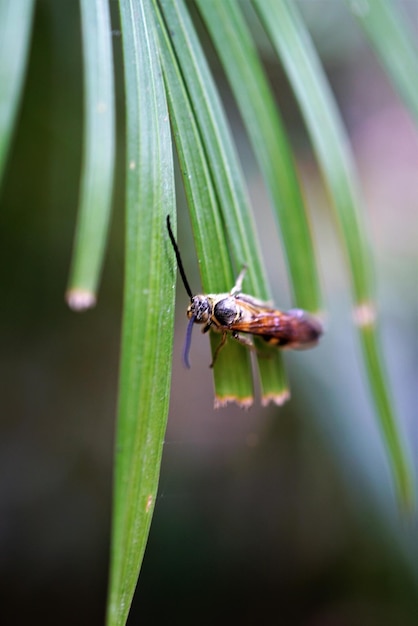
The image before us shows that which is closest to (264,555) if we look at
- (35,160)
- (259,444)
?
(259,444)

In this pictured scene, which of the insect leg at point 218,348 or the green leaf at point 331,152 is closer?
the insect leg at point 218,348

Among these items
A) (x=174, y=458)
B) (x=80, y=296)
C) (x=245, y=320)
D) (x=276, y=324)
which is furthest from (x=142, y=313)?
(x=174, y=458)

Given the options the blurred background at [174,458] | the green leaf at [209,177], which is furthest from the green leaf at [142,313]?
the blurred background at [174,458]

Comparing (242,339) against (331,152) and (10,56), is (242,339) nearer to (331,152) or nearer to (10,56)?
(331,152)

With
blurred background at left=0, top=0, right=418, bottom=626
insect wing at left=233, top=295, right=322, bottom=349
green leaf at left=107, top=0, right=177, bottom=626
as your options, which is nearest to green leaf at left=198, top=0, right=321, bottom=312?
insect wing at left=233, top=295, right=322, bottom=349

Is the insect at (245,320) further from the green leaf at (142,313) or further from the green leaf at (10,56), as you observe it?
the green leaf at (10,56)

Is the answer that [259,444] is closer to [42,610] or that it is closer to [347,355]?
[347,355]

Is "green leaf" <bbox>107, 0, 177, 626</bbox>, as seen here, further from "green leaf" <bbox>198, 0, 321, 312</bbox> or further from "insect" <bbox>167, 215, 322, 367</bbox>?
"green leaf" <bbox>198, 0, 321, 312</bbox>
